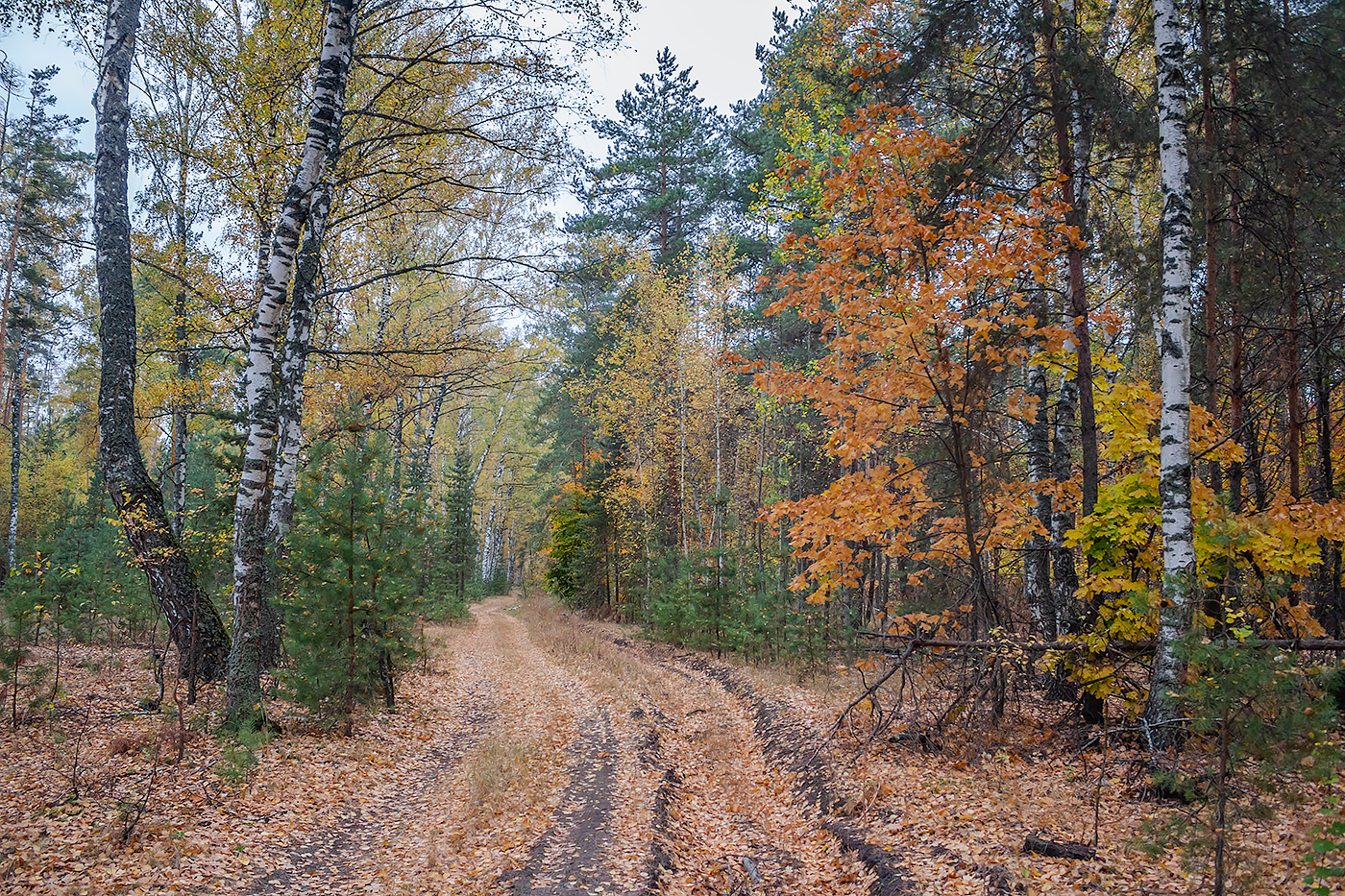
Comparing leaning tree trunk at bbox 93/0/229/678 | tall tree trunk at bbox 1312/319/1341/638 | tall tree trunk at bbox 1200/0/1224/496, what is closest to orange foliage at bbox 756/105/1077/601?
tall tree trunk at bbox 1200/0/1224/496

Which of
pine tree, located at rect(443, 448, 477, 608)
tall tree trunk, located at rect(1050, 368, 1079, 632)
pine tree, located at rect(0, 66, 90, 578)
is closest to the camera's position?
tall tree trunk, located at rect(1050, 368, 1079, 632)

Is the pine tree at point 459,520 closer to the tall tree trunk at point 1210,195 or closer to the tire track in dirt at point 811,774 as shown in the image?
the tire track in dirt at point 811,774

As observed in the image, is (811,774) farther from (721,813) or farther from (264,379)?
(264,379)

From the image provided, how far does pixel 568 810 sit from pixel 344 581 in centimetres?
387

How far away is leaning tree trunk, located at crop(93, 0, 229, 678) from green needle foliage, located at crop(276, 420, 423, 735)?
1.48 metres

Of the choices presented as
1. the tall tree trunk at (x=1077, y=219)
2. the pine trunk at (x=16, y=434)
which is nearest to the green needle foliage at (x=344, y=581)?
the tall tree trunk at (x=1077, y=219)

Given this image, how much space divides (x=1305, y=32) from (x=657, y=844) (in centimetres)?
972

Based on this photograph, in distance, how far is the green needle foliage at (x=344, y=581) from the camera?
8000 mm

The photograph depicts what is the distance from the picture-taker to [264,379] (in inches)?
279

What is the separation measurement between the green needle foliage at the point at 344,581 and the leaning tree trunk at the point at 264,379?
28.5 inches

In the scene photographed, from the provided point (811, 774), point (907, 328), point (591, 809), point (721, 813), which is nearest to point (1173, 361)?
point (907, 328)

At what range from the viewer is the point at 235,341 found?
12.1m

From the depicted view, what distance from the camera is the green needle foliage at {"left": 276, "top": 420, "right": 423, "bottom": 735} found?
26.2 ft

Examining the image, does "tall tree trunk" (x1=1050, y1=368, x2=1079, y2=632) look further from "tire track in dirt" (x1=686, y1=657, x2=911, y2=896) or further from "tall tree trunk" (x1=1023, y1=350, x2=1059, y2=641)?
"tire track in dirt" (x1=686, y1=657, x2=911, y2=896)
